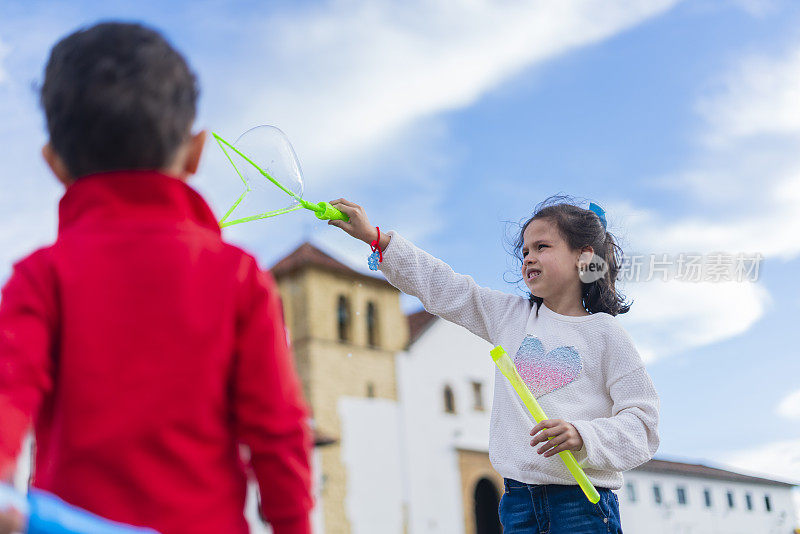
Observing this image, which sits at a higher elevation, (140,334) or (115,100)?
(115,100)

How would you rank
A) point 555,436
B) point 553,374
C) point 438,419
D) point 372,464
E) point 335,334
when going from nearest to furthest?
1. point 555,436
2. point 553,374
3. point 372,464
4. point 335,334
5. point 438,419

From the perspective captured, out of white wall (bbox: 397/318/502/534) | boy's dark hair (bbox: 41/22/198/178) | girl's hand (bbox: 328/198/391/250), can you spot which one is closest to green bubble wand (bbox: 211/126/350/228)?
girl's hand (bbox: 328/198/391/250)

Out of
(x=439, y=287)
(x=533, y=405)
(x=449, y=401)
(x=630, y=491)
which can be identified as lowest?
(x=533, y=405)

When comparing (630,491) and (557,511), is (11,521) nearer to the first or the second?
(557,511)

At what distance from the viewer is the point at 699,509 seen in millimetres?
32000

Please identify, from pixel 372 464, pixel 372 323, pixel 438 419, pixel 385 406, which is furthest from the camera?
pixel 372 323

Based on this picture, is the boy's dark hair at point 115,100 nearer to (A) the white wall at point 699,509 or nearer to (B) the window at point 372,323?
(B) the window at point 372,323

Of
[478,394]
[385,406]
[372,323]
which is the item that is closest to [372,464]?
[385,406]

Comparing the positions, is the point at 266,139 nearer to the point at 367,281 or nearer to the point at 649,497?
the point at 367,281

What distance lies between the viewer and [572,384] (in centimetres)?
254

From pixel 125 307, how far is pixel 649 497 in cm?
3006

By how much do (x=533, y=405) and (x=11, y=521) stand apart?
5.27 feet

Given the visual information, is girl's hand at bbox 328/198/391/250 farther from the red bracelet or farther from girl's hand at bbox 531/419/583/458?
girl's hand at bbox 531/419/583/458

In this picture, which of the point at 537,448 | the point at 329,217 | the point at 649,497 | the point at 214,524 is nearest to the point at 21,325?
the point at 214,524
